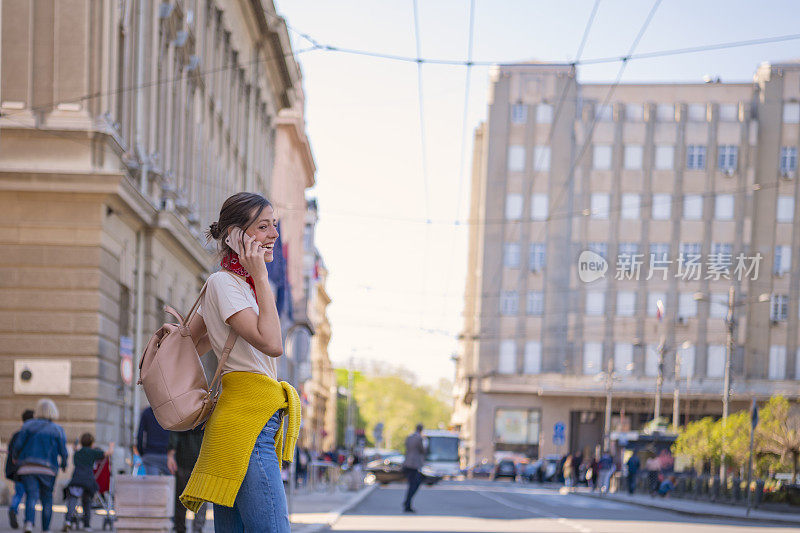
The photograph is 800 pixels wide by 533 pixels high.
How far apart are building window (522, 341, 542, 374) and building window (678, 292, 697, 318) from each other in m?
8.10

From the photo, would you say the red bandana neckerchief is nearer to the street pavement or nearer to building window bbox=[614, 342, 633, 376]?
the street pavement

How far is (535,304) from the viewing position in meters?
77.3

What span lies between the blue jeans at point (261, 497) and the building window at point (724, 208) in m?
73.4

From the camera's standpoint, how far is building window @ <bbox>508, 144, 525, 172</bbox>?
77.8 meters

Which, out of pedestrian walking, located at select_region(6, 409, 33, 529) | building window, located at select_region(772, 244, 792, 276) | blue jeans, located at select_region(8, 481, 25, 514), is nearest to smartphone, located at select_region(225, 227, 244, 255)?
pedestrian walking, located at select_region(6, 409, 33, 529)

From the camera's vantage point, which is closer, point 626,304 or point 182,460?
point 182,460

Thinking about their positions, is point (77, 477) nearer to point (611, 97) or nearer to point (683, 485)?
point (683, 485)

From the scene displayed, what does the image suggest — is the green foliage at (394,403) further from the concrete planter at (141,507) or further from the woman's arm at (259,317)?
the woman's arm at (259,317)

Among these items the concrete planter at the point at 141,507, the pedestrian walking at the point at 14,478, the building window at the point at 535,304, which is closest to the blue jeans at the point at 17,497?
the pedestrian walking at the point at 14,478

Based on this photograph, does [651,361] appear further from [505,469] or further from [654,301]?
[505,469]

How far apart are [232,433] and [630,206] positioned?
242ft

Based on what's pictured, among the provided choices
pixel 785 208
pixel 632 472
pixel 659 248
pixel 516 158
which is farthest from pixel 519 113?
pixel 632 472

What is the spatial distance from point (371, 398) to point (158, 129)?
133328mm

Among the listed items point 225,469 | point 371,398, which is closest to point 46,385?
point 225,469
